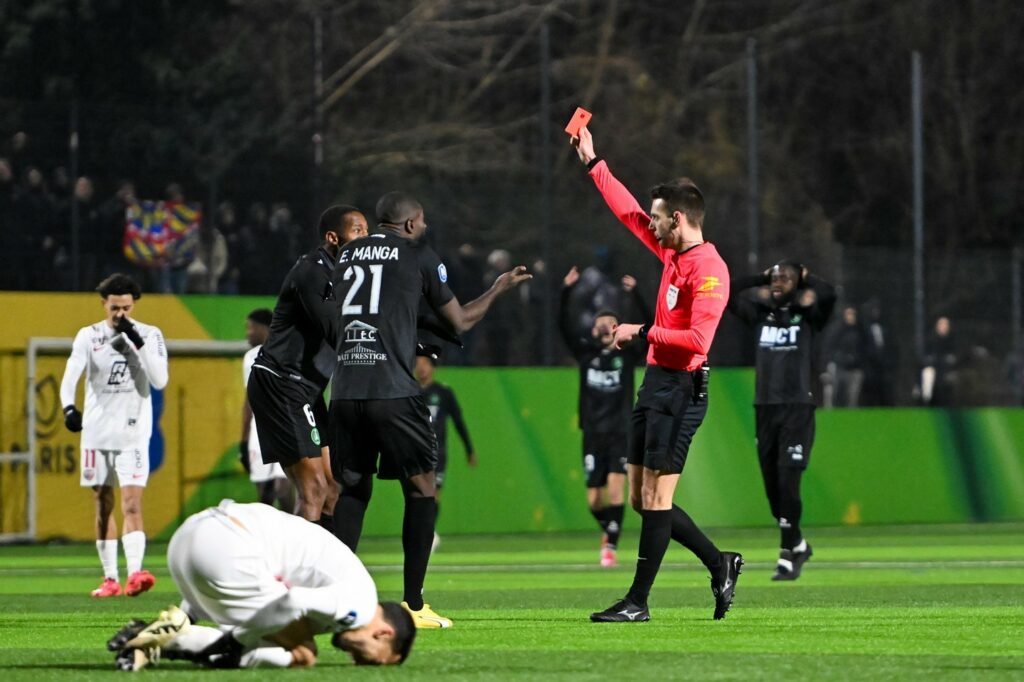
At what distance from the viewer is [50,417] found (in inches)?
917

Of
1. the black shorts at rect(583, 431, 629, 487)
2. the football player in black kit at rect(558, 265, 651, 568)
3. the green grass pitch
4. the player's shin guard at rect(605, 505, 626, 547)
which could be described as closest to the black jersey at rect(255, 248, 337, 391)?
the green grass pitch

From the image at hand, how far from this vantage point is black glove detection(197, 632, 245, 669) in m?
8.52

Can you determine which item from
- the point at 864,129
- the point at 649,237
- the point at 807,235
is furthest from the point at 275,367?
the point at 864,129

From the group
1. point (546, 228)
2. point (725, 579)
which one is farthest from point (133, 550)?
point (546, 228)

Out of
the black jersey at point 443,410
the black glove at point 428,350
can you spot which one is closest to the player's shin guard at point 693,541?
the black glove at point 428,350

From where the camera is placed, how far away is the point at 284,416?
12523 millimetres

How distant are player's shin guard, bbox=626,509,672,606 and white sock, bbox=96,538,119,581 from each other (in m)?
5.21

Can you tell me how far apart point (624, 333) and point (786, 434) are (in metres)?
5.82

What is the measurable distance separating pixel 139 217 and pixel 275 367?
11.4 metres

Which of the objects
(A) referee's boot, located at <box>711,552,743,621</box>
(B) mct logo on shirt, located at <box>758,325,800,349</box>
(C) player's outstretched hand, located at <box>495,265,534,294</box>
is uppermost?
(C) player's outstretched hand, located at <box>495,265,534,294</box>

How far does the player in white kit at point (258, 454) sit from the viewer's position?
1789 centimetres

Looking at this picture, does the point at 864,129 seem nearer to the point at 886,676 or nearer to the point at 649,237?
the point at 649,237

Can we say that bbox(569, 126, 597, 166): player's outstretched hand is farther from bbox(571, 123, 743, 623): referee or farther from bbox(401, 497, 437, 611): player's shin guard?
bbox(401, 497, 437, 611): player's shin guard

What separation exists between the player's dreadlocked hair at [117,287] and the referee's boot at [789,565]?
5.18 meters
